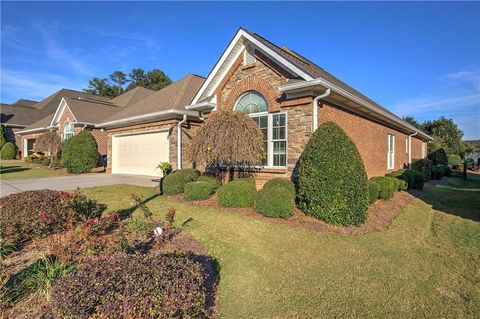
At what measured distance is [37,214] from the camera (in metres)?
5.28

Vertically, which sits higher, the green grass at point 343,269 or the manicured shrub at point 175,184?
the manicured shrub at point 175,184

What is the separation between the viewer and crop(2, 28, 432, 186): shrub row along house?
886 centimetres

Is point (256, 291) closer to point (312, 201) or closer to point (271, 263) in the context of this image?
point (271, 263)

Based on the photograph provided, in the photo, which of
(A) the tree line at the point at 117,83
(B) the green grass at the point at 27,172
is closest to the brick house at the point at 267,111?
(B) the green grass at the point at 27,172

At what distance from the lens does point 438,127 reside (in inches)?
1471

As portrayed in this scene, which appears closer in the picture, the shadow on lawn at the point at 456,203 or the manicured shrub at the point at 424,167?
the shadow on lawn at the point at 456,203

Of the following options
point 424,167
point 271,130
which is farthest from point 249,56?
point 424,167

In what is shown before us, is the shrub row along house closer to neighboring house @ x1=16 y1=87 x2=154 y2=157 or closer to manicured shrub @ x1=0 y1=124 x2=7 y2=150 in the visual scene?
neighboring house @ x1=16 y1=87 x2=154 y2=157

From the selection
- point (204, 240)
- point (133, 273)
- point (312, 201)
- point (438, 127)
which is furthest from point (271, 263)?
point (438, 127)

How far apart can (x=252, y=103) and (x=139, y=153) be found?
871 centimetres

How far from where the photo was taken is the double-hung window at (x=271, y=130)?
9441 mm

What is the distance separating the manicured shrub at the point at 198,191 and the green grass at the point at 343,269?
1.54 m

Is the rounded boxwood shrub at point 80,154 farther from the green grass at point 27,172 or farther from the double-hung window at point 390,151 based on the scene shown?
the double-hung window at point 390,151

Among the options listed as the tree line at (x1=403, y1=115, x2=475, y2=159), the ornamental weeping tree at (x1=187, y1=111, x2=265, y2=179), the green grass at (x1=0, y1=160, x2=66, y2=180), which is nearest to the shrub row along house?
the ornamental weeping tree at (x1=187, y1=111, x2=265, y2=179)
